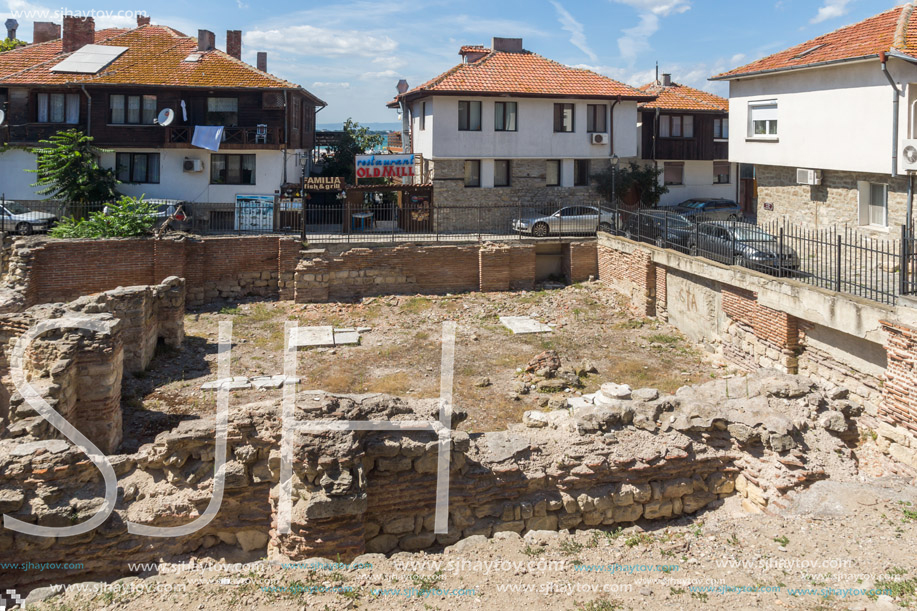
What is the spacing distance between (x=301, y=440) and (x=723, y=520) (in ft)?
17.0

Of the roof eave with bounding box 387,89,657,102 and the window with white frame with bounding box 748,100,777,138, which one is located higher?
the roof eave with bounding box 387,89,657,102

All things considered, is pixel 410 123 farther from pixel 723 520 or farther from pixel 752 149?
pixel 723 520

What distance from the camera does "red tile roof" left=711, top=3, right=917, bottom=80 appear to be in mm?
→ 19000

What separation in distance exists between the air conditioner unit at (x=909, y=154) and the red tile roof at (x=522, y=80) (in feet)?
43.8

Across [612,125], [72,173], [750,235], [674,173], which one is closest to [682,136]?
[674,173]

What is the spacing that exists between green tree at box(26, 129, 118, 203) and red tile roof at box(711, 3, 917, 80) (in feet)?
72.7

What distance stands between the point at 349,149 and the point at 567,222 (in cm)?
1530

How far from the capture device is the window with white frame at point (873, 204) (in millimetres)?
19828

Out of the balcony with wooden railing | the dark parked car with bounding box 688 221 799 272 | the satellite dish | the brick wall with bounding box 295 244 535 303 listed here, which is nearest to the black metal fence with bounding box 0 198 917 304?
the dark parked car with bounding box 688 221 799 272

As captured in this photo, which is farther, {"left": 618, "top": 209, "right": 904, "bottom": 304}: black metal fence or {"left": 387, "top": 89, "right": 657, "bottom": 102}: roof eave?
{"left": 387, "top": 89, "right": 657, "bottom": 102}: roof eave

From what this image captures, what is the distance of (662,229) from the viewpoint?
21.1 m

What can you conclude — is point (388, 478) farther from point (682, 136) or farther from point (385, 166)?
point (682, 136)

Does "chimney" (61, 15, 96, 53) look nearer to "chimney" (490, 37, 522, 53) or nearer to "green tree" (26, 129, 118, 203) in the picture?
"green tree" (26, 129, 118, 203)

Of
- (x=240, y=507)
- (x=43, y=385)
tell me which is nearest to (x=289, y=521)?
(x=240, y=507)
